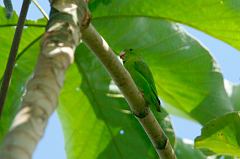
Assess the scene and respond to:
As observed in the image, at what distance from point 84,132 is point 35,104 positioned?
1734 mm

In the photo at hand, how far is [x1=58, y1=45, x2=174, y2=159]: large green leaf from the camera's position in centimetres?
236

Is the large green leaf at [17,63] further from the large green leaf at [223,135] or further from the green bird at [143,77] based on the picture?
the large green leaf at [223,135]

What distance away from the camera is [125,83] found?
57.3 inches

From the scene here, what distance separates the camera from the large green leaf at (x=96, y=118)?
236 centimetres

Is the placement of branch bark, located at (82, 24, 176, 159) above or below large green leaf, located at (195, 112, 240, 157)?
above

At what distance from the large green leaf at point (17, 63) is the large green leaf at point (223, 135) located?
0.81 meters

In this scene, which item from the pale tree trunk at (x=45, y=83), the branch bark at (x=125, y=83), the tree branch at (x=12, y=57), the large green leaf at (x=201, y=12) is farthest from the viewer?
the large green leaf at (x=201, y=12)

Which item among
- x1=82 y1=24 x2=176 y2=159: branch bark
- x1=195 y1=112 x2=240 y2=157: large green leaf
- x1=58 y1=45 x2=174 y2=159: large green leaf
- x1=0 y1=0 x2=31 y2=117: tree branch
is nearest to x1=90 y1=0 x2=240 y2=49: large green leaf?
x1=58 y1=45 x2=174 y2=159: large green leaf

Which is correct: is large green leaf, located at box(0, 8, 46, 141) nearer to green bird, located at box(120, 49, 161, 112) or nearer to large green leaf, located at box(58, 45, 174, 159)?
large green leaf, located at box(58, 45, 174, 159)

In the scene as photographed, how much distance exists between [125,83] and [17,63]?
99 centimetres

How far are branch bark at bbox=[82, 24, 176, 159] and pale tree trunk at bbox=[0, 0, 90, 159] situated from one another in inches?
9.7

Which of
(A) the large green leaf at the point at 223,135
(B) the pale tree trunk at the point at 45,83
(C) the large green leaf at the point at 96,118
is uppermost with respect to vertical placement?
(B) the pale tree trunk at the point at 45,83

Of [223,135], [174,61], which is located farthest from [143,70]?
[174,61]

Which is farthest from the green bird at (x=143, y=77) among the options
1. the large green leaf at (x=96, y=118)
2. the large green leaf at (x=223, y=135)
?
the large green leaf at (x=96, y=118)
